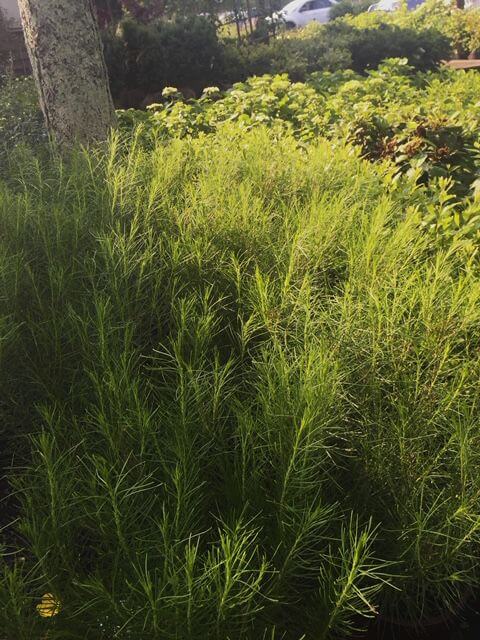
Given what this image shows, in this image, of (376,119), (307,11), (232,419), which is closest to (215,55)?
(376,119)

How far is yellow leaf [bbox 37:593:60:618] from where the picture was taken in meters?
1.41

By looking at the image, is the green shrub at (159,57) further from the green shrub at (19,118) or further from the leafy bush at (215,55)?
the green shrub at (19,118)

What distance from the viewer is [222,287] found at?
101 inches

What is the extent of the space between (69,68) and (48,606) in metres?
4.08

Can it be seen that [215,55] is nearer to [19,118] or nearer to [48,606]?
[19,118]

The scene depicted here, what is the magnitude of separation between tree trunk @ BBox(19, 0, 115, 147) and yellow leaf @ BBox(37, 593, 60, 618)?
3620 millimetres

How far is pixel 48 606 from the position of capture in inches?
57.4

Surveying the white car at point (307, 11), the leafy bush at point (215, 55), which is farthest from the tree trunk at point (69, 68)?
the white car at point (307, 11)

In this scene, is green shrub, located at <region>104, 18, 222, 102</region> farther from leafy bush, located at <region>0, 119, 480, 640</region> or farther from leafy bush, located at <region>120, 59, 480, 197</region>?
leafy bush, located at <region>0, 119, 480, 640</region>

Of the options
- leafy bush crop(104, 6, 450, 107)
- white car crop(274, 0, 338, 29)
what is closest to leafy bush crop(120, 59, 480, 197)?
leafy bush crop(104, 6, 450, 107)

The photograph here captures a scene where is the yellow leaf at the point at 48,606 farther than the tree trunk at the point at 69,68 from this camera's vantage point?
No

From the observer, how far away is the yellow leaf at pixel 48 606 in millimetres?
1411

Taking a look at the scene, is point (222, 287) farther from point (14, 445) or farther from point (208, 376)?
point (14, 445)

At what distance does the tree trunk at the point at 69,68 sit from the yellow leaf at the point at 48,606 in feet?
11.9
